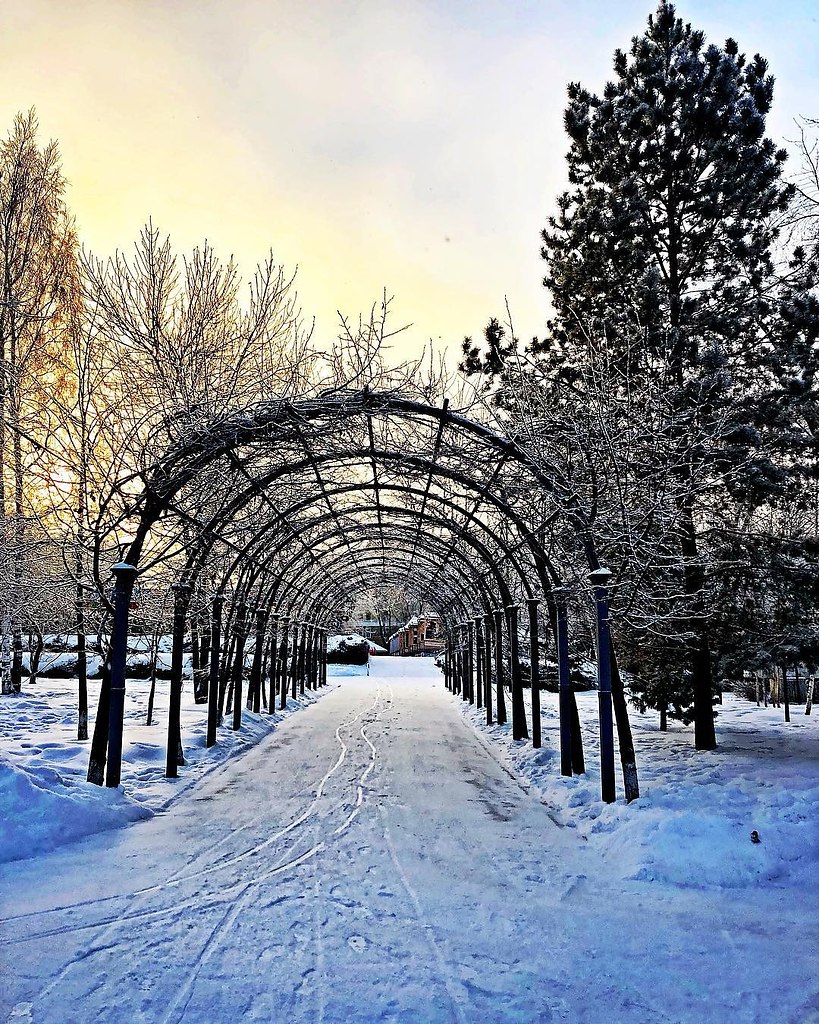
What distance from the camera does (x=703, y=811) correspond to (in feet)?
19.9

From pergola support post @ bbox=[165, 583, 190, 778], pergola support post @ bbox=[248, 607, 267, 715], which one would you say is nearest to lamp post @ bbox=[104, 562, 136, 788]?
pergola support post @ bbox=[165, 583, 190, 778]

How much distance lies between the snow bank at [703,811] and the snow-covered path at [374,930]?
0.90 ft

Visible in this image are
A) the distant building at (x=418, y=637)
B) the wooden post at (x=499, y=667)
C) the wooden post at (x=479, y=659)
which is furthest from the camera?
the distant building at (x=418, y=637)

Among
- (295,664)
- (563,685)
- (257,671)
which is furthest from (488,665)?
(295,664)

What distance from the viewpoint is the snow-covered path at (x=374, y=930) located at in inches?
132

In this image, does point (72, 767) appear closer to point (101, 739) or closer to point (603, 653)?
point (101, 739)

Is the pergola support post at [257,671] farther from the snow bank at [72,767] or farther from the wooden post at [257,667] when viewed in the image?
the snow bank at [72,767]

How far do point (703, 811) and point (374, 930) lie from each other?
3484 mm

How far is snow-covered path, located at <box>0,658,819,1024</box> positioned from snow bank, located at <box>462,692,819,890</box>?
275 millimetres

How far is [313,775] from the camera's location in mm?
9438

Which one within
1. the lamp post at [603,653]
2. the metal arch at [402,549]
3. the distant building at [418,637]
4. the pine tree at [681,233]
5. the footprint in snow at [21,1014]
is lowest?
the distant building at [418,637]

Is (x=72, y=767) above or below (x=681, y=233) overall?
below

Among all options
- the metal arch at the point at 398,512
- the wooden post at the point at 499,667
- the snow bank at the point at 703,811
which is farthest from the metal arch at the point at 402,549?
the snow bank at the point at 703,811

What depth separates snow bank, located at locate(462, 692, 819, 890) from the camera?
17.5ft
